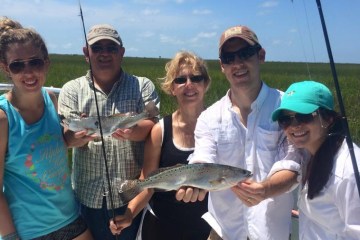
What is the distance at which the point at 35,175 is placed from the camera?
2.93 m

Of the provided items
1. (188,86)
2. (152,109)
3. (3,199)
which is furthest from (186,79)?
(3,199)

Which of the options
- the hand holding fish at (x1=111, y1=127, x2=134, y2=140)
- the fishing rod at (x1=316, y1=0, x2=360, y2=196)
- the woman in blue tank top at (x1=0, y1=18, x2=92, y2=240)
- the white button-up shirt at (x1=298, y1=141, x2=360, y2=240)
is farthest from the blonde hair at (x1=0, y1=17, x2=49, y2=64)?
the white button-up shirt at (x1=298, y1=141, x2=360, y2=240)

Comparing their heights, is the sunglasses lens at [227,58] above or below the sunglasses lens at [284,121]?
above

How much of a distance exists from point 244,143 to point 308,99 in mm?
562

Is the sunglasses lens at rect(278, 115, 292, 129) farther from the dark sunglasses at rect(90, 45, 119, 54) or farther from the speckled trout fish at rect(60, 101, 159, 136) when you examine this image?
the dark sunglasses at rect(90, 45, 119, 54)

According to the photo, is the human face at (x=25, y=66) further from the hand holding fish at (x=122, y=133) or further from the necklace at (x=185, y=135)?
the necklace at (x=185, y=135)

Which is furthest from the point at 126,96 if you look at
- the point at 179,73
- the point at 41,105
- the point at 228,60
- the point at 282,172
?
the point at 282,172

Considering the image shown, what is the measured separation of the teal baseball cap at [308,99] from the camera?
2.48 m

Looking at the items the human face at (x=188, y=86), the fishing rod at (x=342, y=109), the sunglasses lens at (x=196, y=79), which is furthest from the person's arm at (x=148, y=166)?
the fishing rod at (x=342, y=109)

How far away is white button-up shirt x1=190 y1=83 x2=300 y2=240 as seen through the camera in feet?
9.02

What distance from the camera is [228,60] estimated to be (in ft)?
9.61

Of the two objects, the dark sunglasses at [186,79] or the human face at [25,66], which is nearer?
the human face at [25,66]

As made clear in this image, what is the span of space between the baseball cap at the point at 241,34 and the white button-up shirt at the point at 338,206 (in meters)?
0.96

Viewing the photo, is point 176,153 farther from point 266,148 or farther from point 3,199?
point 3,199
